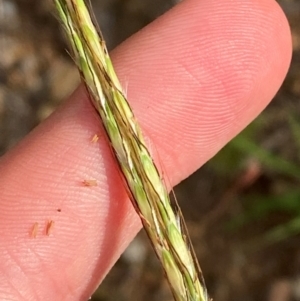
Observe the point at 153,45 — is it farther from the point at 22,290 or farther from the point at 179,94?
the point at 22,290

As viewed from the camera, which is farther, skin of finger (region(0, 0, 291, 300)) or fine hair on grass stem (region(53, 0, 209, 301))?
skin of finger (region(0, 0, 291, 300))

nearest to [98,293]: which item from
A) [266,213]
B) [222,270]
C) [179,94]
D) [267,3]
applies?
[222,270]

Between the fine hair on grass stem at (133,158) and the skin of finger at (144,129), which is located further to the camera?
the skin of finger at (144,129)

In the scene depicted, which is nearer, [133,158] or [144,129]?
[133,158]
